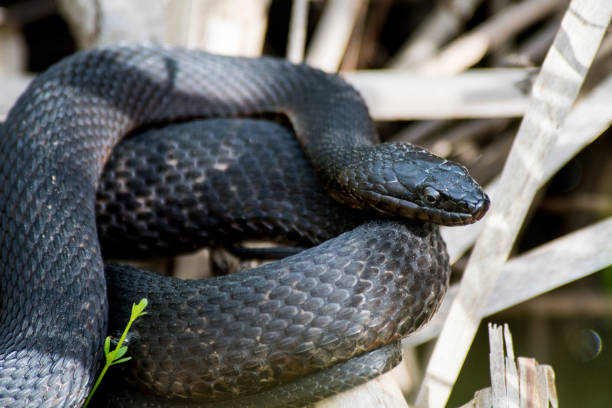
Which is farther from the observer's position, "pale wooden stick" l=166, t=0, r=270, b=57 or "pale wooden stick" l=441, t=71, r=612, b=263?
"pale wooden stick" l=166, t=0, r=270, b=57

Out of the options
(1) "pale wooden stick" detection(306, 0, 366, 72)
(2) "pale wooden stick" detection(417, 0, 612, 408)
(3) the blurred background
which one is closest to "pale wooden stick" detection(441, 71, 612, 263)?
(3) the blurred background

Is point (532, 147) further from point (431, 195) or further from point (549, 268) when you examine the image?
point (549, 268)

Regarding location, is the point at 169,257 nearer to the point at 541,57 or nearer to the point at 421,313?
the point at 421,313

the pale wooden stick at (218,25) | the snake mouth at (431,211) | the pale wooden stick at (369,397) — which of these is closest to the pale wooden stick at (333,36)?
the pale wooden stick at (218,25)

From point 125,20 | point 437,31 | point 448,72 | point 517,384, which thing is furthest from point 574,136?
point 125,20

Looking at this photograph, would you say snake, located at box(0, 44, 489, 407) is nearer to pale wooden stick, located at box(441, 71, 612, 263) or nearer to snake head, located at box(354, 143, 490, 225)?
snake head, located at box(354, 143, 490, 225)

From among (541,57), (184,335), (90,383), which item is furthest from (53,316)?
(541,57)

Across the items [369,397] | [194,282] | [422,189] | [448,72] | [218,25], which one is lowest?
[369,397]
